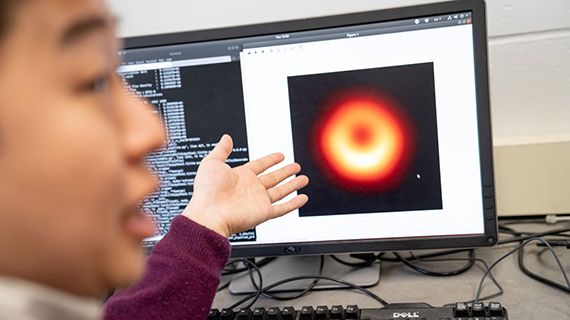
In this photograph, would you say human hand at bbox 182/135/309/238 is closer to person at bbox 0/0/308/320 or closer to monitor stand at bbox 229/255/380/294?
monitor stand at bbox 229/255/380/294

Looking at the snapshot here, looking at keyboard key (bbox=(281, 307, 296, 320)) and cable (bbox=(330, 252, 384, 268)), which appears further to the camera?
cable (bbox=(330, 252, 384, 268))

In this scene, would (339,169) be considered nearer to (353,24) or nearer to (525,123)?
(353,24)

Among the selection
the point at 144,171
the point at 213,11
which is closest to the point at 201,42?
the point at 213,11

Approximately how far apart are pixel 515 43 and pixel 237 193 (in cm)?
47

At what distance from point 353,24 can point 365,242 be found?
Answer: 27cm

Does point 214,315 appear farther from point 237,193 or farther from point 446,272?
point 446,272

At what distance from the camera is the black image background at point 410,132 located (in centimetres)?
66

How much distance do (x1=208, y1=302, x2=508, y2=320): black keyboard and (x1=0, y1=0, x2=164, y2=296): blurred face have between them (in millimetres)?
354

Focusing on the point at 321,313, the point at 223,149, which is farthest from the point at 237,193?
the point at 321,313

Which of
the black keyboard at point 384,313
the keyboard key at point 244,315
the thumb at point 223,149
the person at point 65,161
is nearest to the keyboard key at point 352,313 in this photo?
the black keyboard at point 384,313

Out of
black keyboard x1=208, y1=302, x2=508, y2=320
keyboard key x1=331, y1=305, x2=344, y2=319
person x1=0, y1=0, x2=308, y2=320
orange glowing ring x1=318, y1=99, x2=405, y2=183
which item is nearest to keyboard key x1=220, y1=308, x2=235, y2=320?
black keyboard x1=208, y1=302, x2=508, y2=320

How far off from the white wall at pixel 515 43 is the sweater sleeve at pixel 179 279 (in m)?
0.41

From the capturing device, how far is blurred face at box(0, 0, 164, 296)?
Answer: 24 cm

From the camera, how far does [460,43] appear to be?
64 cm
